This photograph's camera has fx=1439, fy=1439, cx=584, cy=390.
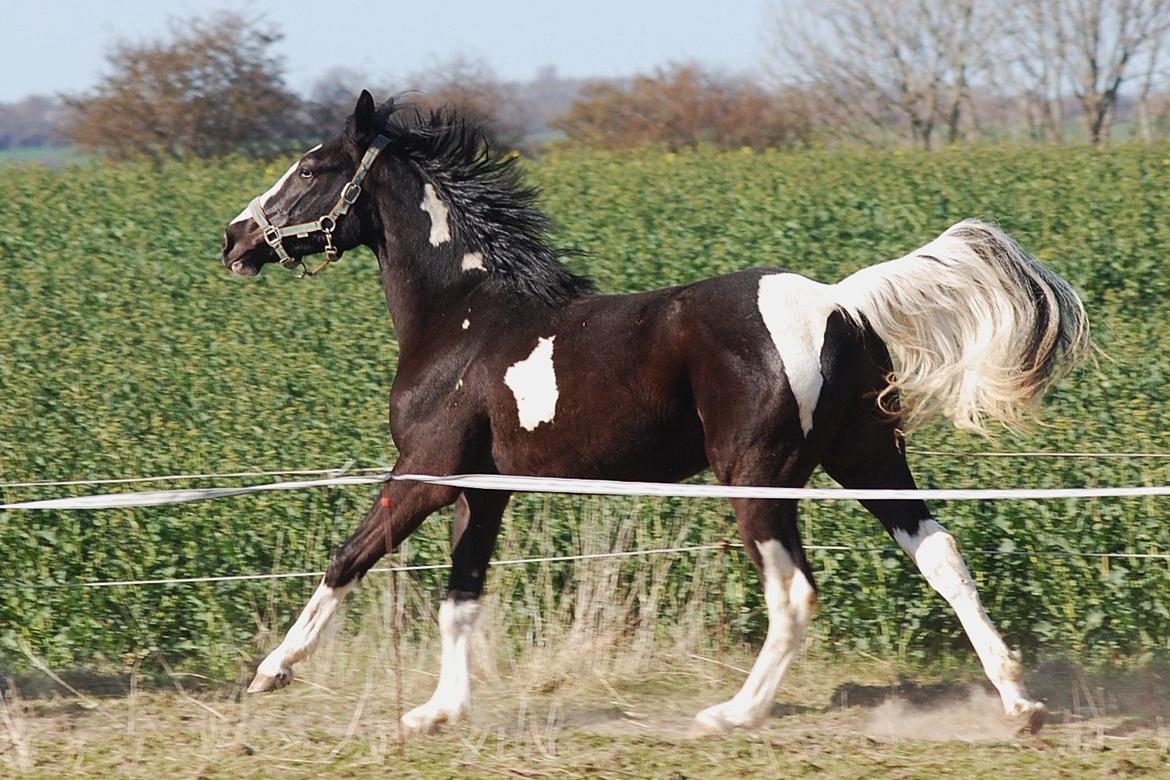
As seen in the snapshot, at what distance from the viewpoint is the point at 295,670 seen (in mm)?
5906

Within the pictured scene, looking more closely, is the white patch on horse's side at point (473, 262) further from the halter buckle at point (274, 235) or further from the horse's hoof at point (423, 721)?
the horse's hoof at point (423, 721)

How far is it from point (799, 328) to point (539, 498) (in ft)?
7.95

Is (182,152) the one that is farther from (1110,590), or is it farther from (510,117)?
(1110,590)

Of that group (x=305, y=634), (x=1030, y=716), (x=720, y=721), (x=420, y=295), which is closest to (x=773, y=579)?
(x=720, y=721)

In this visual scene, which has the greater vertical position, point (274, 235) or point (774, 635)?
point (274, 235)

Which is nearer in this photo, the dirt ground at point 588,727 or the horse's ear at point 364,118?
the dirt ground at point 588,727

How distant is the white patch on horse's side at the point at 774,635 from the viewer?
4.68 metres

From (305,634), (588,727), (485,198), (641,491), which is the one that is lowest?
(588,727)

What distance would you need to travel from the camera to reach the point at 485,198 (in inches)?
215

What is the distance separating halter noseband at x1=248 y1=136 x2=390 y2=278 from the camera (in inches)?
215

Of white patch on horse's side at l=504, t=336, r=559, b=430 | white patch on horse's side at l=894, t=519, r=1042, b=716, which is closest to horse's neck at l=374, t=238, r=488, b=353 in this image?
white patch on horse's side at l=504, t=336, r=559, b=430

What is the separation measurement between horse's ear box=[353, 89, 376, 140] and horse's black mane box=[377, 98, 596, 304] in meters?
0.08

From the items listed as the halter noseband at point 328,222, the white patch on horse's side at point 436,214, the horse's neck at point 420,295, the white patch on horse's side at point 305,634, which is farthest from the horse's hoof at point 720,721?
the halter noseband at point 328,222

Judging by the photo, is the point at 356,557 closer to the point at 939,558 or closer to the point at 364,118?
the point at 364,118
